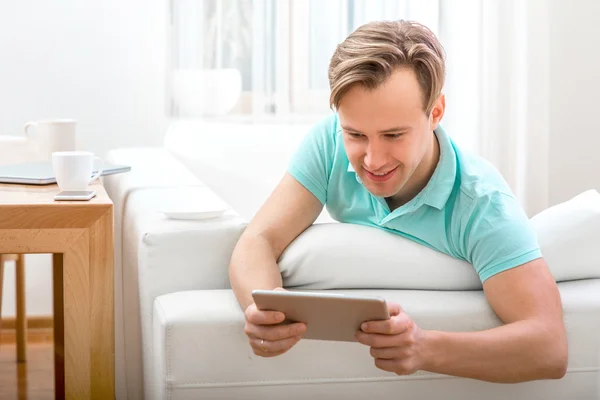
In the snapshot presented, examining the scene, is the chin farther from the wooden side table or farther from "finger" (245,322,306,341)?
the wooden side table

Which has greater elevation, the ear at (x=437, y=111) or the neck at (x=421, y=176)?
the ear at (x=437, y=111)

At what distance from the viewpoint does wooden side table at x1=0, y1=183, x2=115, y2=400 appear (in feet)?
5.04

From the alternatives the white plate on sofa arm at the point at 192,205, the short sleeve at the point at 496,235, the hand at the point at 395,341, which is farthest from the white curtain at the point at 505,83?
the hand at the point at 395,341

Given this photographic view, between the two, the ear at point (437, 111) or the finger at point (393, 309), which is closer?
the finger at point (393, 309)

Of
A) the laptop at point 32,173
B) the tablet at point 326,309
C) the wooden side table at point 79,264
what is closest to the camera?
the tablet at point 326,309

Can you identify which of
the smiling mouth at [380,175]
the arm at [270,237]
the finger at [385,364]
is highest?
the smiling mouth at [380,175]

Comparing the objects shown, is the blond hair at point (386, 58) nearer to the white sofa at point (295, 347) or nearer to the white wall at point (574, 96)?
the white sofa at point (295, 347)

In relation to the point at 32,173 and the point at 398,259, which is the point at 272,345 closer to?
the point at 398,259

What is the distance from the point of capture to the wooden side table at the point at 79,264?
5.04ft

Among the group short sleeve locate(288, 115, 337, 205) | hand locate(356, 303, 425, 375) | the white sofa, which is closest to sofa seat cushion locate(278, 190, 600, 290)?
the white sofa

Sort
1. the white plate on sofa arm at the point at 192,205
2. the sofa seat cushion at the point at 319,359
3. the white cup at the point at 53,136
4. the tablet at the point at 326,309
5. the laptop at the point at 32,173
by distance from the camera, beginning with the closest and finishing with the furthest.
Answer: the tablet at the point at 326,309, the sofa seat cushion at the point at 319,359, the white plate on sofa arm at the point at 192,205, the laptop at the point at 32,173, the white cup at the point at 53,136

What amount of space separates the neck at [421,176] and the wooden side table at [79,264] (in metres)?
0.54

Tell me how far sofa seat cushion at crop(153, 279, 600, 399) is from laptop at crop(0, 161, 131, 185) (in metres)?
0.48

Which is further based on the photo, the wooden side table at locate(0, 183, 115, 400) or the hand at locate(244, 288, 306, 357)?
the wooden side table at locate(0, 183, 115, 400)
